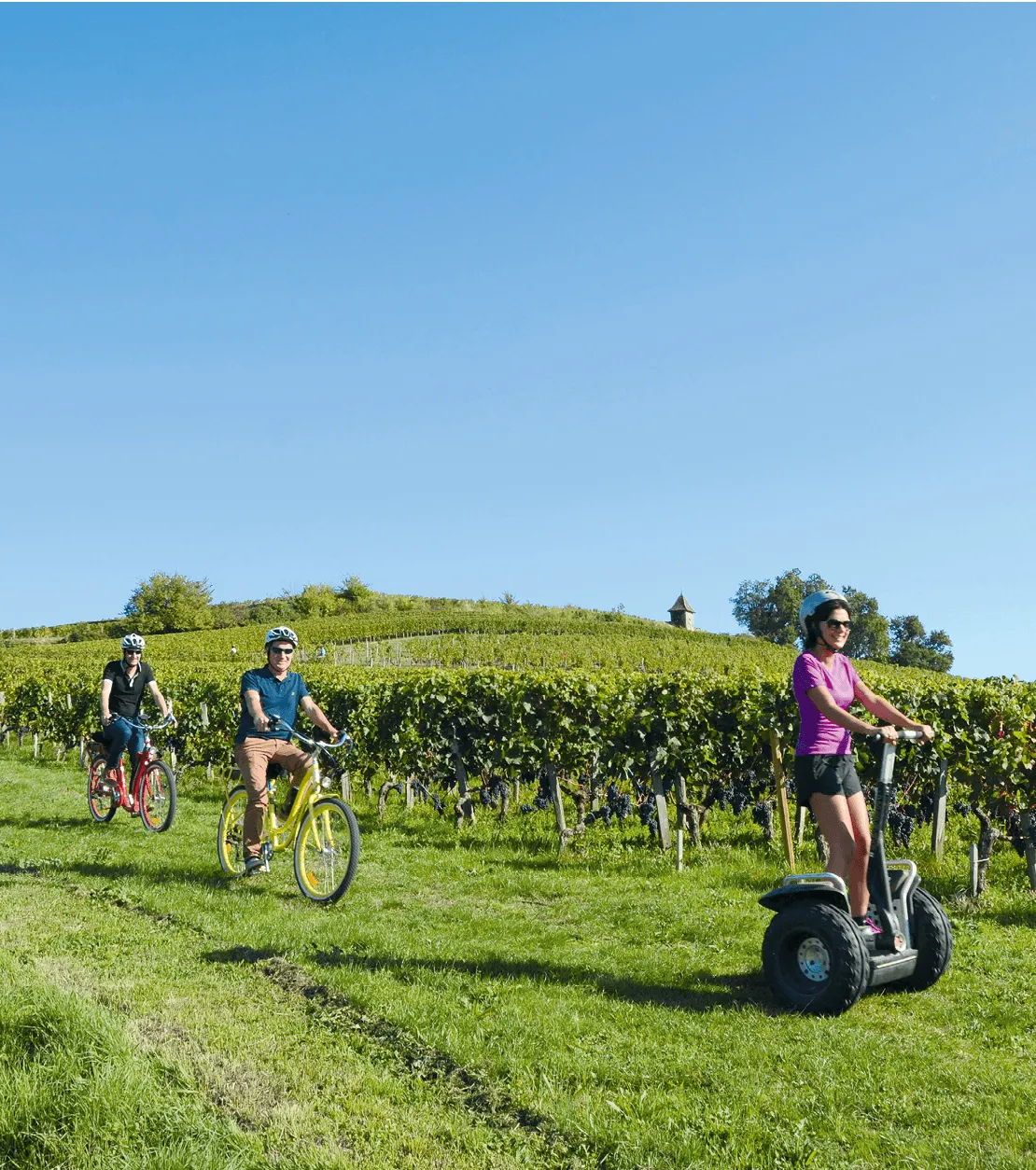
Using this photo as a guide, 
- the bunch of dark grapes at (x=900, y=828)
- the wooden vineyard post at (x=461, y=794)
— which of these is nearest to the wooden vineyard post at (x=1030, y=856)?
the bunch of dark grapes at (x=900, y=828)

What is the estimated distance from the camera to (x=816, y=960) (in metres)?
5.16

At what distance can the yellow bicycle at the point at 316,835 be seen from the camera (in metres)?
7.37

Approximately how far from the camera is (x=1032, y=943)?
6.64 metres

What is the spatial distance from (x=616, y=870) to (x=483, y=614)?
218 feet

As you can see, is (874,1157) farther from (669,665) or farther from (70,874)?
(669,665)

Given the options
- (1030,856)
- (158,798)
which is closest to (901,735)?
(1030,856)

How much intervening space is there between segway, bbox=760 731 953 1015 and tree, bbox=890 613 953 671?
3953 inches

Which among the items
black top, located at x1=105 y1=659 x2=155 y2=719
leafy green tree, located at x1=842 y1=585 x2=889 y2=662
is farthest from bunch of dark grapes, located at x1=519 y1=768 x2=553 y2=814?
leafy green tree, located at x1=842 y1=585 x2=889 y2=662

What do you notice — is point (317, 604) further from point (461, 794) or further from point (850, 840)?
point (850, 840)

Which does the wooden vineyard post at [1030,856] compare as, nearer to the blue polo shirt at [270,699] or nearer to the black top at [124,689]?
the blue polo shirt at [270,699]

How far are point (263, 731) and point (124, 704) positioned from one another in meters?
3.97

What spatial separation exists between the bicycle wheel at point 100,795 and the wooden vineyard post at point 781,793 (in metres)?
7.42

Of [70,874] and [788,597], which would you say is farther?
[788,597]

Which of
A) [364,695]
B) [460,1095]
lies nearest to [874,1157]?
[460,1095]
